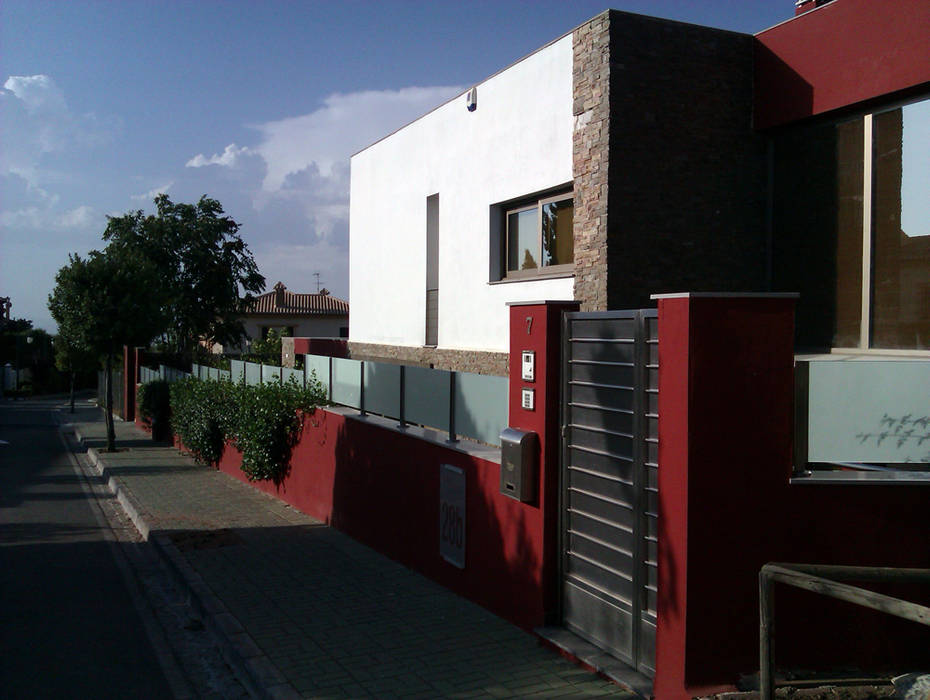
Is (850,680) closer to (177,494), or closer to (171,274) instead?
(177,494)

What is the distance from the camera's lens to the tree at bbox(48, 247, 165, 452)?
20422 millimetres

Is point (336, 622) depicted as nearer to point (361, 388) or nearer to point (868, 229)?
point (361, 388)

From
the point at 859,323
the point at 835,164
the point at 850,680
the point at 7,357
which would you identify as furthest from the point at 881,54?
the point at 7,357

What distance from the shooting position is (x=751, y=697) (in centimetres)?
449

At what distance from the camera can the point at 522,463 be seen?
20.6ft

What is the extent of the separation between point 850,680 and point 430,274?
10.0m

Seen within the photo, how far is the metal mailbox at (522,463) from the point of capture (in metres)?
6.28

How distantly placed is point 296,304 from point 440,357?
51.8 m

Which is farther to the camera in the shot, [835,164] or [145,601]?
[835,164]

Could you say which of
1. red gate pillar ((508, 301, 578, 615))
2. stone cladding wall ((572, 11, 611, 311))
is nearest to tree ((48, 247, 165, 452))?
Answer: stone cladding wall ((572, 11, 611, 311))

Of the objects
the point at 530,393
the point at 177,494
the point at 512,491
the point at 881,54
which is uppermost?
the point at 881,54

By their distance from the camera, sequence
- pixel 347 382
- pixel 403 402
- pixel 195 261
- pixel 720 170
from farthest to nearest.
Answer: pixel 195 261, pixel 347 382, pixel 720 170, pixel 403 402

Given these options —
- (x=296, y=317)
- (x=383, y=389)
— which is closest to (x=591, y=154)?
(x=383, y=389)

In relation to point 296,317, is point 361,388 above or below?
below
